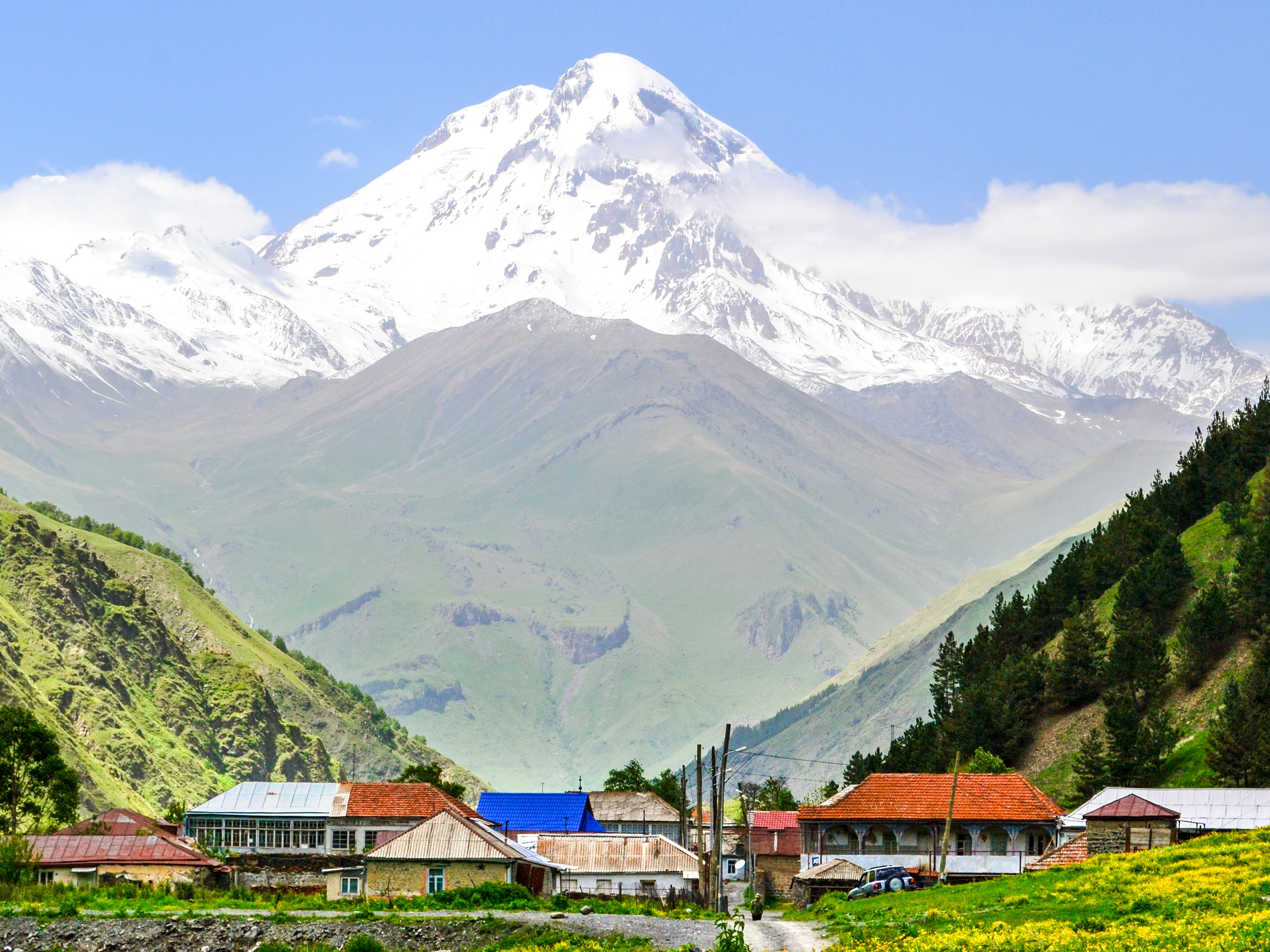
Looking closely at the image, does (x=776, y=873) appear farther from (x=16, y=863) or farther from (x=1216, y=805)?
(x=16, y=863)

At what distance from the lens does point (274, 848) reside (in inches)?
3858

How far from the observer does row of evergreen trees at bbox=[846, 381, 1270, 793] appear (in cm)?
9656

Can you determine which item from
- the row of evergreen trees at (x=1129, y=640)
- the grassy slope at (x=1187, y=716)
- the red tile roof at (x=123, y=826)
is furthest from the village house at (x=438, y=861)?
the grassy slope at (x=1187, y=716)

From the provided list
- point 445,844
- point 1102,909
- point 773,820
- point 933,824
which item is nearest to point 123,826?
point 445,844

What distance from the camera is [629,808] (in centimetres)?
13112

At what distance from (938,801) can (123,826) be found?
Answer: 4460 centimetres

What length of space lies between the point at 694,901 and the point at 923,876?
1396 cm

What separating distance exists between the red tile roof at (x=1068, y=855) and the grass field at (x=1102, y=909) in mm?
5526

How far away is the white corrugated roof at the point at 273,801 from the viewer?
99.1m

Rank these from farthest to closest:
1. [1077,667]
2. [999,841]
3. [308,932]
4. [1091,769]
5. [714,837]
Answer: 1. [1077,667]
2. [1091,769]
3. [999,841]
4. [714,837]
5. [308,932]

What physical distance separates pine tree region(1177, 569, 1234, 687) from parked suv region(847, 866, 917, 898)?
3559 centimetres

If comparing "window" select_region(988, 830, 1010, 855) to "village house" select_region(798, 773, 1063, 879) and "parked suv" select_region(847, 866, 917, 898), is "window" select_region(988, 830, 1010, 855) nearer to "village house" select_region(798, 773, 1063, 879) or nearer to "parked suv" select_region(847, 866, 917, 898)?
"village house" select_region(798, 773, 1063, 879)

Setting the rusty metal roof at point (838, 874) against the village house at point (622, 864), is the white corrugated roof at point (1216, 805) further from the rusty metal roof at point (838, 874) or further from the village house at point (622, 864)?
the village house at point (622, 864)

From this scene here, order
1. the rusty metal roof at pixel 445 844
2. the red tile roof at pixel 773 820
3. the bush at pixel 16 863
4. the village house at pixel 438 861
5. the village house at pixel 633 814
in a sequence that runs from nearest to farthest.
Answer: the bush at pixel 16 863
the village house at pixel 438 861
the rusty metal roof at pixel 445 844
the red tile roof at pixel 773 820
the village house at pixel 633 814
